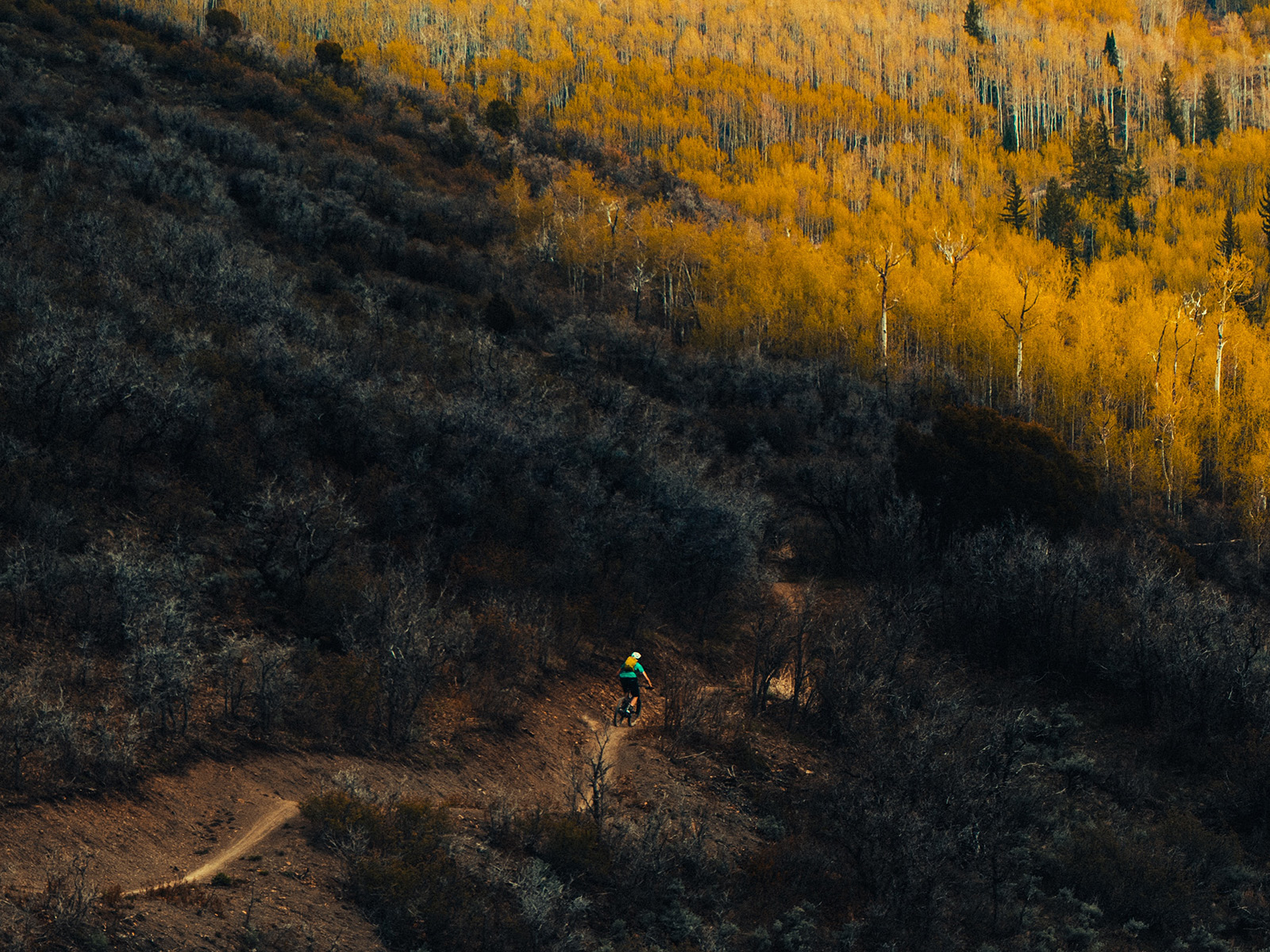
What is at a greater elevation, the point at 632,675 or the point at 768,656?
the point at 632,675

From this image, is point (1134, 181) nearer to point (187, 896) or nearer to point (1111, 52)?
point (1111, 52)

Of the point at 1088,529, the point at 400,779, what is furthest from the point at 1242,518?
the point at 400,779

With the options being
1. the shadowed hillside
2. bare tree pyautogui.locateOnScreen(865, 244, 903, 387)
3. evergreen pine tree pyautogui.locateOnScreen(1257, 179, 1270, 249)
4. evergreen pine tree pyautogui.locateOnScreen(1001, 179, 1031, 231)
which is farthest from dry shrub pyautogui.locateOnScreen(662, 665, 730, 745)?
evergreen pine tree pyautogui.locateOnScreen(1257, 179, 1270, 249)

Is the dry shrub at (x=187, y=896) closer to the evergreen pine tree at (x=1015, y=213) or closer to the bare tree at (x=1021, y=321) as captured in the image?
the bare tree at (x=1021, y=321)

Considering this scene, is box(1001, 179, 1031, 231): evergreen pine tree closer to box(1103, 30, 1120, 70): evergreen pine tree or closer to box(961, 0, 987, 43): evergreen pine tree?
box(1103, 30, 1120, 70): evergreen pine tree

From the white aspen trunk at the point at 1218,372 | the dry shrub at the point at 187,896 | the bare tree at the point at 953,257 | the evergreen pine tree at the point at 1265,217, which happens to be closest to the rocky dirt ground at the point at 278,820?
the dry shrub at the point at 187,896

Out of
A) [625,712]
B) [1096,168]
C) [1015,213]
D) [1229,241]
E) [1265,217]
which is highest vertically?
[1096,168]

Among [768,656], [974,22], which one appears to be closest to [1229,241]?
[974,22]
